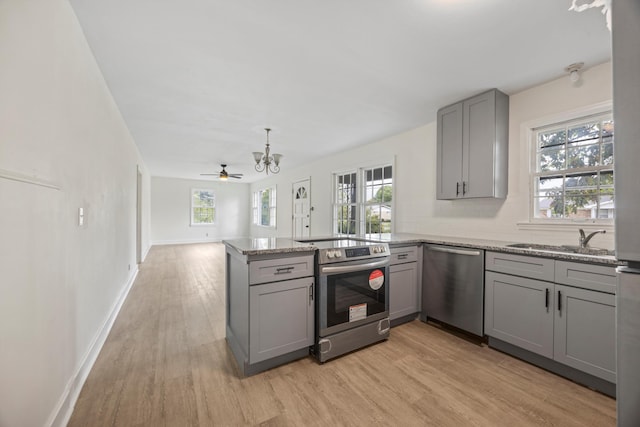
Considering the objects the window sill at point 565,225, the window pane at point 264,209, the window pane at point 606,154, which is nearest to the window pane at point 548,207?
the window sill at point 565,225

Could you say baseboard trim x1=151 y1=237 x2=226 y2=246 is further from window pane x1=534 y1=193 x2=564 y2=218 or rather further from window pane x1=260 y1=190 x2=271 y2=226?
window pane x1=534 y1=193 x2=564 y2=218

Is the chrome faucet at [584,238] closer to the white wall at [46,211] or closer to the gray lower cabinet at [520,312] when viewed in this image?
the gray lower cabinet at [520,312]

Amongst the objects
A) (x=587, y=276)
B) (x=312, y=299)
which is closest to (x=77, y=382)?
(x=312, y=299)

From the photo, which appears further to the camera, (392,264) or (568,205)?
(392,264)

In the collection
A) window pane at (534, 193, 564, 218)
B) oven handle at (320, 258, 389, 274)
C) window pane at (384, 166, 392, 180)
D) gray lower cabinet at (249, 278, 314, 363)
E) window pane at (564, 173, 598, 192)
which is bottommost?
gray lower cabinet at (249, 278, 314, 363)

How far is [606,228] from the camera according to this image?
7.39 feet

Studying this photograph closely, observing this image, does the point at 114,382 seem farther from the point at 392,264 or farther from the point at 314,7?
the point at 314,7

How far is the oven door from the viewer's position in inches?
86.8

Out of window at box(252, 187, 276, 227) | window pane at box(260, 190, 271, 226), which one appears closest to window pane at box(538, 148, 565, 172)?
window at box(252, 187, 276, 227)

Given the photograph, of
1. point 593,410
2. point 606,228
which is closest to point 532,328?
point 593,410

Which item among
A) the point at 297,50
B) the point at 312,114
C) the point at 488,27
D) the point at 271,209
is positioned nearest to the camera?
the point at 488,27

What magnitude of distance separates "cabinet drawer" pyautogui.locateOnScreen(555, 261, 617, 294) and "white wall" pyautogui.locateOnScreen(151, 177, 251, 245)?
1000 centimetres

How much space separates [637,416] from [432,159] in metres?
3.56

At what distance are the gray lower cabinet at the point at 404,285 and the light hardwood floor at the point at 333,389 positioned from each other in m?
0.28
